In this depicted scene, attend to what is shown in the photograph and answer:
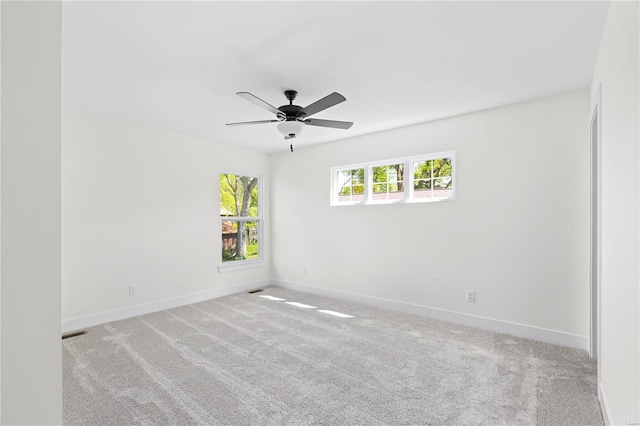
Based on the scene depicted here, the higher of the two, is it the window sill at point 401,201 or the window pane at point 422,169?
the window pane at point 422,169

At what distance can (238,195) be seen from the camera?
18.4 feet

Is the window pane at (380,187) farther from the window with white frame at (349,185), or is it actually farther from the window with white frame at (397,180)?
the window with white frame at (349,185)

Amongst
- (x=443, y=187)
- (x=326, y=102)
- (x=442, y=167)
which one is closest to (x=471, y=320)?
(x=443, y=187)

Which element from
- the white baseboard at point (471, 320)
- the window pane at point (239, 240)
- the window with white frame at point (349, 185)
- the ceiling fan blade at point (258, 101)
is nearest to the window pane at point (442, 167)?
the window with white frame at point (349, 185)

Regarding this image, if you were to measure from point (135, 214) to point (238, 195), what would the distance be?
1.73 metres

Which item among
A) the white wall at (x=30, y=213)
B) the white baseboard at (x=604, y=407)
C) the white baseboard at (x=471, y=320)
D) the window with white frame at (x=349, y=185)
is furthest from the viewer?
the window with white frame at (x=349, y=185)

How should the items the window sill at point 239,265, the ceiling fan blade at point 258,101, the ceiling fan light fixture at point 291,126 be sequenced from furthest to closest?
the window sill at point 239,265 < the ceiling fan light fixture at point 291,126 < the ceiling fan blade at point 258,101

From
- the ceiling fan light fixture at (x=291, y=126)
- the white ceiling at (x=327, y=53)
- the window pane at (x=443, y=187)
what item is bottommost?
the window pane at (x=443, y=187)

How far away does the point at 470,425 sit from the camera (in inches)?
78.5

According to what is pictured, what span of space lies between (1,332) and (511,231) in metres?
3.94

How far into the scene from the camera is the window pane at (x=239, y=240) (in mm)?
5398

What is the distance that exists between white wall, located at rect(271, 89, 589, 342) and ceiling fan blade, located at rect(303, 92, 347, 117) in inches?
76.9

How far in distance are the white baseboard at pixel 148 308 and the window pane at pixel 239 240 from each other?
1.60ft

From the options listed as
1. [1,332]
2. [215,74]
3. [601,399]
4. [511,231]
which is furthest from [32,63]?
[511,231]
